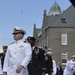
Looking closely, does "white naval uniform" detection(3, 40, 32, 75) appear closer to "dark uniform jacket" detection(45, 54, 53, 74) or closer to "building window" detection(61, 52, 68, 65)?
"dark uniform jacket" detection(45, 54, 53, 74)

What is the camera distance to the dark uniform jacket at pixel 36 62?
11933 mm

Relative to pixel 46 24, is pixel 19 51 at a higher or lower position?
lower

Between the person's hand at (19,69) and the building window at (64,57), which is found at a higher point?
the person's hand at (19,69)

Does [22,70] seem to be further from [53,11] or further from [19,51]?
[53,11]

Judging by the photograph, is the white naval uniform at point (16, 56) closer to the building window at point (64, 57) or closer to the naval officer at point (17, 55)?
the naval officer at point (17, 55)

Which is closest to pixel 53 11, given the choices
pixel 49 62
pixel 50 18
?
pixel 50 18

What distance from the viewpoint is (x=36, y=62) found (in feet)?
40.8

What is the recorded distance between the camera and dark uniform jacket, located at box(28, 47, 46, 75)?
39.1 feet

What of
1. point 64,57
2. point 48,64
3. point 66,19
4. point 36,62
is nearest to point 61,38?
point 64,57

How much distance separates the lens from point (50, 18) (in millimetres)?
90000

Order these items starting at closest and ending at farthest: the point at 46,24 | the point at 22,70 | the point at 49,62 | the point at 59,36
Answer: the point at 22,70
the point at 49,62
the point at 59,36
the point at 46,24

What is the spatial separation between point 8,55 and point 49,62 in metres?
5.18

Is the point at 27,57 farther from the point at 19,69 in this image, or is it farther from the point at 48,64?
the point at 48,64

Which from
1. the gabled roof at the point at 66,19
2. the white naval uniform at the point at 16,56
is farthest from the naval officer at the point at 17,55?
the gabled roof at the point at 66,19
